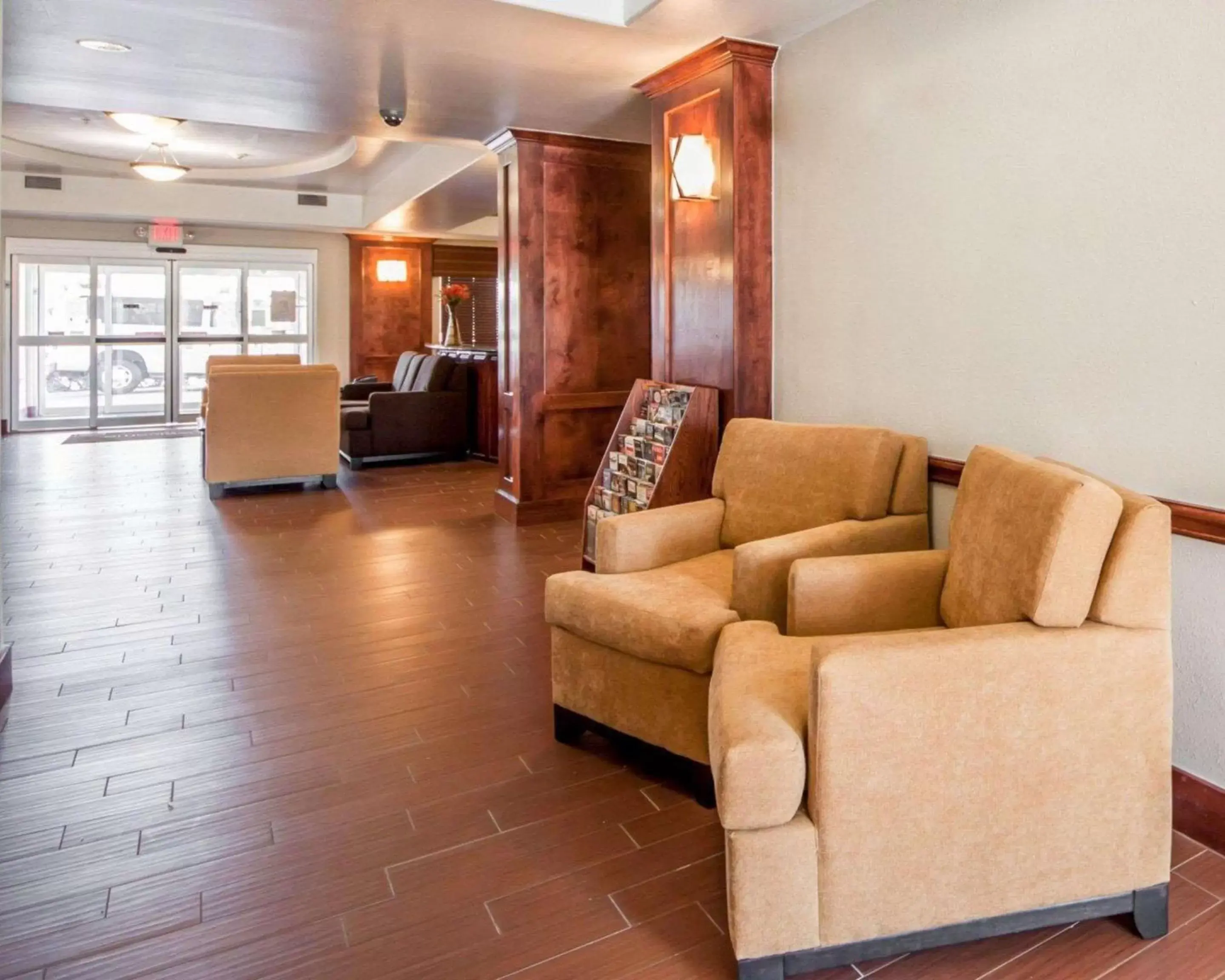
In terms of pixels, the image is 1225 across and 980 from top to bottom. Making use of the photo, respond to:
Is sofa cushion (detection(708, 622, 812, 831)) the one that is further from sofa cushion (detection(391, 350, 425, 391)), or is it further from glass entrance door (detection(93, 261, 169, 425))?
glass entrance door (detection(93, 261, 169, 425))

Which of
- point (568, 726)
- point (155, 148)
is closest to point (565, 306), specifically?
point (568, 726)

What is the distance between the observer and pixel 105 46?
4.08 metres

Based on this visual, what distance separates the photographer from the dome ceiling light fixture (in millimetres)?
8797

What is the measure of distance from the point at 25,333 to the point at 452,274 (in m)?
5.35

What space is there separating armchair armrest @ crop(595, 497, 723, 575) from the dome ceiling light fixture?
7.91 metres

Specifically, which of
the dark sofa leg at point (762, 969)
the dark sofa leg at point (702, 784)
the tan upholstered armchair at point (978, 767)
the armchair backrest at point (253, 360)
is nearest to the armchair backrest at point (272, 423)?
the armchair backrest at point (253, 360)

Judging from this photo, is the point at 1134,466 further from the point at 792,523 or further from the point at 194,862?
the point at 194,862

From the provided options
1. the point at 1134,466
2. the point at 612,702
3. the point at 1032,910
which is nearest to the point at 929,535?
the point at 1134,466

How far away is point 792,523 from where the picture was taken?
10.2 feet

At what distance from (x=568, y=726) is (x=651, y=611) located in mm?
556

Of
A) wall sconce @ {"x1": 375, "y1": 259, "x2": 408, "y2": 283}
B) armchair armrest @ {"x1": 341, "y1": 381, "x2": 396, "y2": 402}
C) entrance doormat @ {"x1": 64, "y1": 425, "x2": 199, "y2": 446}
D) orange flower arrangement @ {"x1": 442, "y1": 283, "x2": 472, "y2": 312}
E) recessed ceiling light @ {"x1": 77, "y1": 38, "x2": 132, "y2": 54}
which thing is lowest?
entrance doormat @ {"x1": 64, "y1": 425, "x2": 199, "y2": 446}

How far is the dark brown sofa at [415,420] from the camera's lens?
841cm

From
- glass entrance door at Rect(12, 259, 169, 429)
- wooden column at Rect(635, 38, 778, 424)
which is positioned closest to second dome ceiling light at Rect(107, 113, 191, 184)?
glass entrance door at Rect(12, 259, 169, 429)

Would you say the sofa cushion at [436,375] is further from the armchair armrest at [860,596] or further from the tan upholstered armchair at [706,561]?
the armchair armrest at [860,596]
